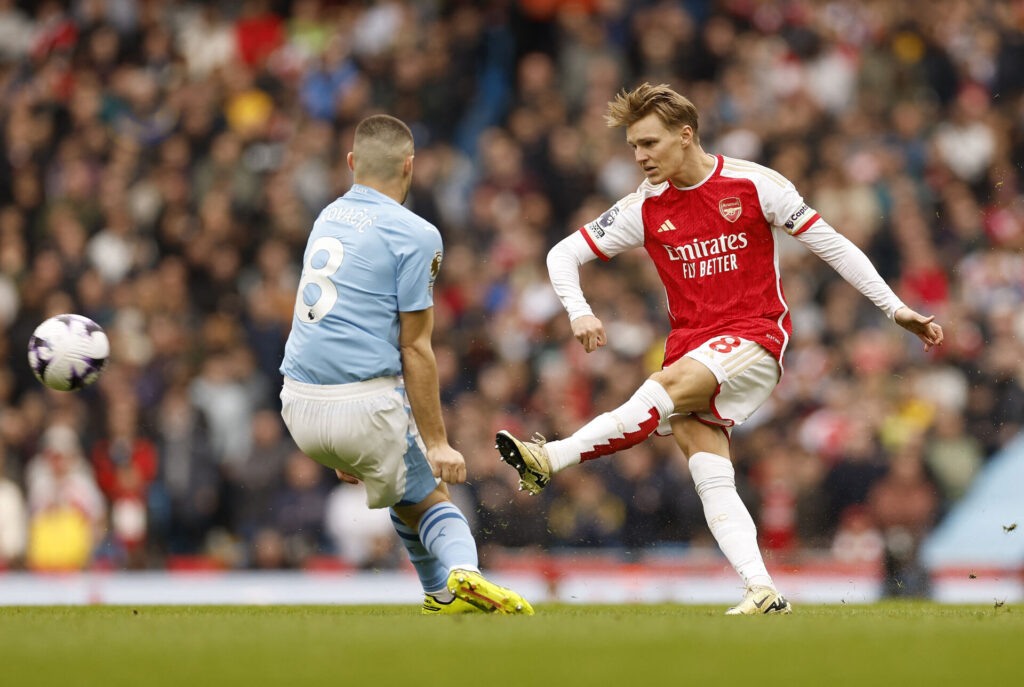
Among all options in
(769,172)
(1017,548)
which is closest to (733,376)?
(769,172)

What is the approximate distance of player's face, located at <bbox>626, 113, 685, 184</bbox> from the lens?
7.14 meters

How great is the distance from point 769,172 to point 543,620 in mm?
2528

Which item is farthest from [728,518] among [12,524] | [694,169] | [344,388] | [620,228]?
[12,524]

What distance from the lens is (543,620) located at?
6.16 metres

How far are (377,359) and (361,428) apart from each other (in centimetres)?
32

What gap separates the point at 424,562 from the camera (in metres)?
7.20

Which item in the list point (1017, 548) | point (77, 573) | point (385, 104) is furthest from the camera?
point (385, 104)

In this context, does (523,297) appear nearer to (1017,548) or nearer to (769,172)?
(1017,548)

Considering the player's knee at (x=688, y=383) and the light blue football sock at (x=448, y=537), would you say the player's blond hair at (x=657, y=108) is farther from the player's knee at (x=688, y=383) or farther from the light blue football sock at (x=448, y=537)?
the light blue football sock at (x=448, y=537)

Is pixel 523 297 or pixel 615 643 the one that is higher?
pixel 523 297

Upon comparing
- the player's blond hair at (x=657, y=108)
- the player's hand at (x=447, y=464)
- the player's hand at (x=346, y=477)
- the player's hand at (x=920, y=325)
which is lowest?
the player's hand at (x=346, y=477)

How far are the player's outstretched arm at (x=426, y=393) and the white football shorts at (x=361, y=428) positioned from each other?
11 cm

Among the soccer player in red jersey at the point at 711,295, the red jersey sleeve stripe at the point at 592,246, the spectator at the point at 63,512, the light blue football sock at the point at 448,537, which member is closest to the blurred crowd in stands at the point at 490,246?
the spectator at the point at 63,512

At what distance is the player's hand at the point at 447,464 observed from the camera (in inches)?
259
